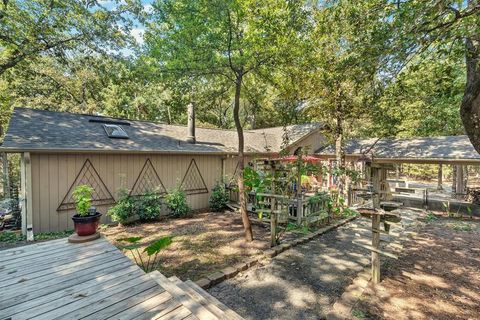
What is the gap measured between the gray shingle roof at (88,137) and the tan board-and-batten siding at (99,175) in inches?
16.0

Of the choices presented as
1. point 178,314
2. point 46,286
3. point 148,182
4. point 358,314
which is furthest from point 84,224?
point 358,314

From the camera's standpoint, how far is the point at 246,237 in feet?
20.0

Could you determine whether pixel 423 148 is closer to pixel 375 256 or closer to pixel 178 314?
pixel 375 256

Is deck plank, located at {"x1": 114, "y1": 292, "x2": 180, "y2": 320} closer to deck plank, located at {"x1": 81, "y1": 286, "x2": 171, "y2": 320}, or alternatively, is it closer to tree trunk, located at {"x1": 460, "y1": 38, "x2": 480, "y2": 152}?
deck plank, located at {"x1": 81, "y1": 286, "x2": 171, "y2": 320}

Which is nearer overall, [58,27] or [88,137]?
[88,137]

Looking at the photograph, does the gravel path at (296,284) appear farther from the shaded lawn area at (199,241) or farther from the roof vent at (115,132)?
the roof vent at (115,132)

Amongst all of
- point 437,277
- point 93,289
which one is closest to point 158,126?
point 93,289

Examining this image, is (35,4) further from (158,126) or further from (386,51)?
(386,51)

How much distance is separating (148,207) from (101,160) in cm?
223

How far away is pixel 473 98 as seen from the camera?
124 inches

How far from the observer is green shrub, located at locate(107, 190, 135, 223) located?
735 cm

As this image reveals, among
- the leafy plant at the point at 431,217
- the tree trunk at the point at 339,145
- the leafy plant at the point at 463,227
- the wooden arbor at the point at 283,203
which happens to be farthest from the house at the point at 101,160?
the leafy plant at the point at 431,217

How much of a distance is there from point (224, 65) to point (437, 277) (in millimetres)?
6431

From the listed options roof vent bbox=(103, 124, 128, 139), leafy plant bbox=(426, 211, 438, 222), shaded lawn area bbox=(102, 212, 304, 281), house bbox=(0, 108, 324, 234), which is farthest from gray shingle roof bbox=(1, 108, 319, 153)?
leafy plant bbox=(426, 211, 438, 222)
